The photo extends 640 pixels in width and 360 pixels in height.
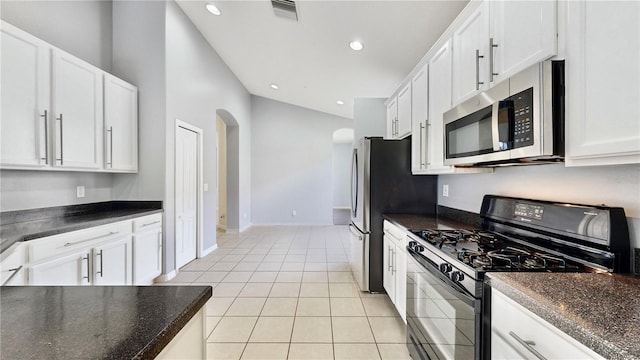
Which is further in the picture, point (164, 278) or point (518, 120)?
point (164, 278)

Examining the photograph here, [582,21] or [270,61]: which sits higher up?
[270,61]

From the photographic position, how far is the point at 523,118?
1.26 meters

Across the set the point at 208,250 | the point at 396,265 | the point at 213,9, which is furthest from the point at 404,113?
the point at 208,250

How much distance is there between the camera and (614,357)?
0.61 meters

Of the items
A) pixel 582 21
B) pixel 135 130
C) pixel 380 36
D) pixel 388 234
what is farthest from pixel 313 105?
pixel 582 21

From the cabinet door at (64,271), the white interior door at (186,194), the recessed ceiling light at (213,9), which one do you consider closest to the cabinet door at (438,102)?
the recessed ceiling light at (213,9)

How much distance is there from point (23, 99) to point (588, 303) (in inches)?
136

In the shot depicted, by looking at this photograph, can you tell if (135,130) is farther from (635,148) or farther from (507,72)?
(635,148)

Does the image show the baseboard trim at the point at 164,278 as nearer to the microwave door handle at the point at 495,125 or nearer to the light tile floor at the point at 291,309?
the light tile floor at the point at 291,309

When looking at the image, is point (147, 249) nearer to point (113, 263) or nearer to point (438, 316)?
point (113, 263)

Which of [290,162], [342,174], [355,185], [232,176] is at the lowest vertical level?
[355,185]

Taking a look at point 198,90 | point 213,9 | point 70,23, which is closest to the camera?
point 70,23

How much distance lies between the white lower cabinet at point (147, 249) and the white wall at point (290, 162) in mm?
3972

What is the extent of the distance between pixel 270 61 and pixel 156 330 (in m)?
4.77
